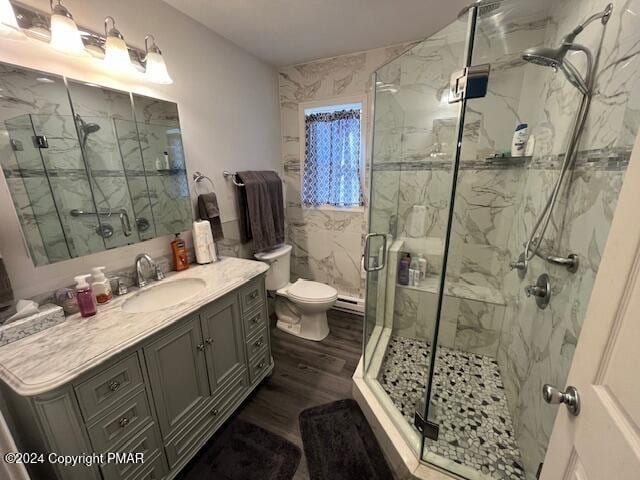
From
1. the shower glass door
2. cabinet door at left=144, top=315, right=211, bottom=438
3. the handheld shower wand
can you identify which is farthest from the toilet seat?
the handheld shower wand

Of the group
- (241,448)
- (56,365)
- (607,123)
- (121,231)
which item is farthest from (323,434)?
(607,123)

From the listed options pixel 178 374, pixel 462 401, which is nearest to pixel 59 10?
pixel 178 374

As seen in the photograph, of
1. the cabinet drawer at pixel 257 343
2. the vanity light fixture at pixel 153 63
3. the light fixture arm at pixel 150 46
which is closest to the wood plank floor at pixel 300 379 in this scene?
the cabinet drawer at pixel 257 343

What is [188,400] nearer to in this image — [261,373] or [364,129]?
[261,373]

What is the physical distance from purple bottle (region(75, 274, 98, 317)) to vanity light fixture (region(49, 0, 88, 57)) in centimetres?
98

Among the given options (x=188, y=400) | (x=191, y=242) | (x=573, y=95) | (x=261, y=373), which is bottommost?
(x=261, y=373)

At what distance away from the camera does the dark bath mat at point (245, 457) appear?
1292mm

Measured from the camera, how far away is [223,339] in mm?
1450

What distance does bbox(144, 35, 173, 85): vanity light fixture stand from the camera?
1376 millimetres

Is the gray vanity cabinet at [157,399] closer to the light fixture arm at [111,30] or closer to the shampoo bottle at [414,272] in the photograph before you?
the shampoo bottle at [414,272]

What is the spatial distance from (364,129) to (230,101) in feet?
3.78

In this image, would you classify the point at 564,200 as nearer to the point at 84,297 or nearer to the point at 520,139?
the point at 520,139

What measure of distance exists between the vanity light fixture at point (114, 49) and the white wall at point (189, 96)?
2.8 inches

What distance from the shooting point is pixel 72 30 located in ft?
3.58
